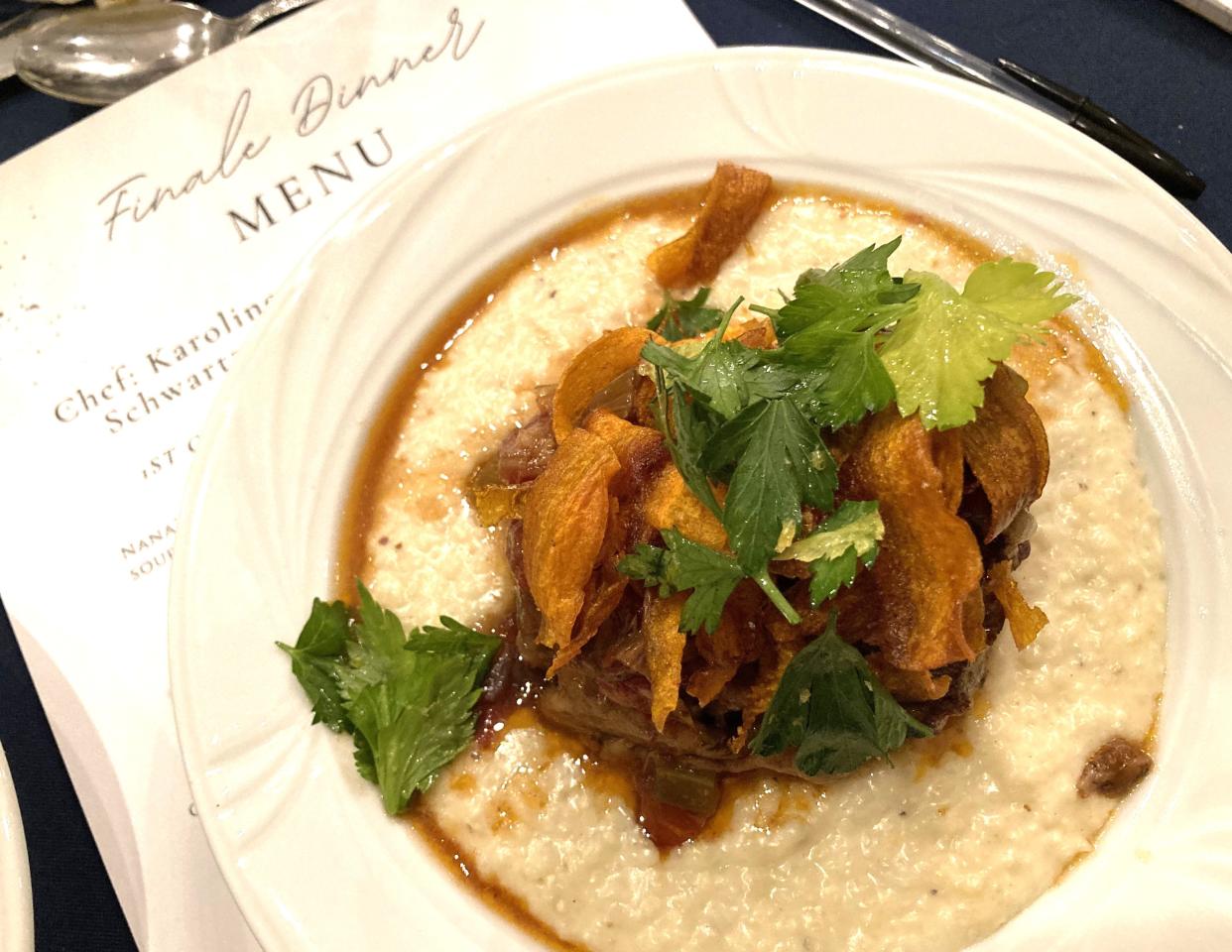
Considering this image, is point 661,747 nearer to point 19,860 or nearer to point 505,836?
point 505,836

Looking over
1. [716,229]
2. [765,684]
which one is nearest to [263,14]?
[716,229]

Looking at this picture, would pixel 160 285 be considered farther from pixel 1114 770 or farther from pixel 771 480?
pixel 1114 770

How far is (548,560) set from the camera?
78.3 inches

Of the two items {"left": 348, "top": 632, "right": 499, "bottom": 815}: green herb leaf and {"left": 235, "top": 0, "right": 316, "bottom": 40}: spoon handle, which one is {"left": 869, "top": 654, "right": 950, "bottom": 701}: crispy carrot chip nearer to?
{"left": 348, "top": 632, "right": 499, "bottom": 815}: green herb leaf

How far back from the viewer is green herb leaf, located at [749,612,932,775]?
192cm

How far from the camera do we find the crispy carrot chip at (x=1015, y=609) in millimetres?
2080

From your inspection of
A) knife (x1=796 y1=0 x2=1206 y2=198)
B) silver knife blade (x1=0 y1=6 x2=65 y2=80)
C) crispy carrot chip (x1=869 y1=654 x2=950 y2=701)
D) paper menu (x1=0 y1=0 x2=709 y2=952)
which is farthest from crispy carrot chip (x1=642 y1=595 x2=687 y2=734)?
silver knife blade (x1=0 y1=6 x2=65 y2=80)

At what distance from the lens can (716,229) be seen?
9.00ft

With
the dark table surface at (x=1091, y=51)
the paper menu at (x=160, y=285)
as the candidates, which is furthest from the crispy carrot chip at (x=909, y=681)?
the dark table surface at (x=1091, y=51)

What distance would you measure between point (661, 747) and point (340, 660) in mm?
910

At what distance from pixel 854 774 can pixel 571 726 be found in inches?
31.1

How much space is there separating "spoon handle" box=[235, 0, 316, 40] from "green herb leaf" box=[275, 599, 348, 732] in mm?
2090

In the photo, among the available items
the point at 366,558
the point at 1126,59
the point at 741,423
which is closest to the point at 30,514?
the point at 366,558

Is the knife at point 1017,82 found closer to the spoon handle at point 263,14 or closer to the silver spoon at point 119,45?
→ the spoon handle at point 263,14
